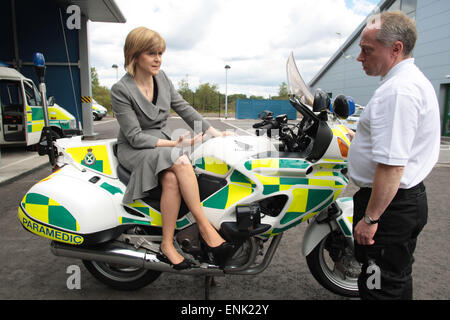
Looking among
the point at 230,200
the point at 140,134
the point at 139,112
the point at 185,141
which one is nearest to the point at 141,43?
the point at 139,112

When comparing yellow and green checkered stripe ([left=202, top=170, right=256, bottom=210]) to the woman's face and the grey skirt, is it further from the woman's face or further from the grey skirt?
the woman's face

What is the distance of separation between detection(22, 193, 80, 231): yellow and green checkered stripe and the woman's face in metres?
1.13

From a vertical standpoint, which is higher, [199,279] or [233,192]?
[233,192]

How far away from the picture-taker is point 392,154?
1598 mm

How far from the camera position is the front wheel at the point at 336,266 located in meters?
2.61

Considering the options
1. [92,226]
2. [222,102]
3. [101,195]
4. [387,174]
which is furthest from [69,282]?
[222,102]

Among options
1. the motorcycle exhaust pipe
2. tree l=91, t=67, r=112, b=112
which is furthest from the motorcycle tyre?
tree l=91, t=67, r=112, b=112

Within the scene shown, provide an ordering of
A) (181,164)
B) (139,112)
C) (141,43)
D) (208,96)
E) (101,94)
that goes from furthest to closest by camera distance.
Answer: (101,94) → (208,96) → (139,112) → (141,43) → (181,164)

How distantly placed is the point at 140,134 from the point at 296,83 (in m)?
1.19

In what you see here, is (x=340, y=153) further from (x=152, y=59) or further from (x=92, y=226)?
(x=92, y=226)

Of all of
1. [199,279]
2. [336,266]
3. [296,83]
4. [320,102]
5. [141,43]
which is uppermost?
[141,43]

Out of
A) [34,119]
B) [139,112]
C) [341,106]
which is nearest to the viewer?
[341,106]

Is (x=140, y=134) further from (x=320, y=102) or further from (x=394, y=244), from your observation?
(x=394, y=244)

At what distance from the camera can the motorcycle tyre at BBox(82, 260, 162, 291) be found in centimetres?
273
